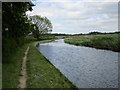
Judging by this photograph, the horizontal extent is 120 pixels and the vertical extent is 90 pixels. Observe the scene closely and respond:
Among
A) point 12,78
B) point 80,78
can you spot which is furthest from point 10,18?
point 80,78

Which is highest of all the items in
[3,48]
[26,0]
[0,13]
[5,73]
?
[26,0]

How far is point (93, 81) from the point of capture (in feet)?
48.6

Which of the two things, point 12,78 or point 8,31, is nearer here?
point 12,78

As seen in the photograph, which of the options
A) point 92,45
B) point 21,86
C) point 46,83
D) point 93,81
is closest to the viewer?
point 21,86

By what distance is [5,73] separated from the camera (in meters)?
13.2

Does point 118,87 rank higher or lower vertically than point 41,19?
lower

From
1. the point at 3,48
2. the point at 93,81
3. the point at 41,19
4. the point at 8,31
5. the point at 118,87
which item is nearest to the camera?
the point at 118,87

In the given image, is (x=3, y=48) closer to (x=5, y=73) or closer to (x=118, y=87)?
(x=5, y=73)

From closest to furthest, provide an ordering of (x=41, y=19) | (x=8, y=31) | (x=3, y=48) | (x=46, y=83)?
(x=46, y=83) < (x=3, y=48) < (x=8, y=31) < (x=41, y=19)

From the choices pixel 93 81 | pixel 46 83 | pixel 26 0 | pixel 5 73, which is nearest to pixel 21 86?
pixel 46 83

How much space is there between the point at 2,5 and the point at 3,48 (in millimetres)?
3263

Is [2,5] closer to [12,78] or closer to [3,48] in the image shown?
[3,48]

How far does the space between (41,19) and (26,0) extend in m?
84.7

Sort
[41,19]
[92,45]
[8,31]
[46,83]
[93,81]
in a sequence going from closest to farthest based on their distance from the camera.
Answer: [46,83] → [93,81] → [8,31] → [92,45] → [41,19]
